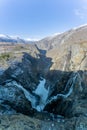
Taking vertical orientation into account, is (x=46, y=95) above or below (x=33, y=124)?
below

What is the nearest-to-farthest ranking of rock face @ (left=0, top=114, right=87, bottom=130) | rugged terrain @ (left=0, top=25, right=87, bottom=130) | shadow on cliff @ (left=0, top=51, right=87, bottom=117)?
rock face @ (left=0, top=114, right=87, bottom=130) → rugged terrain @ (left=0, top=25, right=87, bottom=130) → shadow on cliff @ (left=0, top=51, right=87, bottom=117)

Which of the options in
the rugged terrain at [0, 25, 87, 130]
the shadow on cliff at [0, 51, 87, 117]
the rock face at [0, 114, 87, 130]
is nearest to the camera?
the rock face at [0, 114, 87, 130]

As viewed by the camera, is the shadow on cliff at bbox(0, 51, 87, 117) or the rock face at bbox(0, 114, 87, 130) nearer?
the rock face at bbox(0, 114, 87, 130)

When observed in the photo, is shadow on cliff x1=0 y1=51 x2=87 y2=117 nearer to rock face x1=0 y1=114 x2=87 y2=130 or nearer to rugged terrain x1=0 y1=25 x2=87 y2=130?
rugged terrain x1=0 y1=25 x2=87 y2=130

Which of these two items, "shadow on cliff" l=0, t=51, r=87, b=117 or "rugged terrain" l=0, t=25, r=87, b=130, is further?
"shadow on cliff" l=0, t=51, r=87, b=117

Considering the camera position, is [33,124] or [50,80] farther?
[50,80]

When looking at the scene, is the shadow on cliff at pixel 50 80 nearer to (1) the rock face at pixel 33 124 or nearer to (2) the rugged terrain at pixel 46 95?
(2) the rugged terrain at pixel 46 95

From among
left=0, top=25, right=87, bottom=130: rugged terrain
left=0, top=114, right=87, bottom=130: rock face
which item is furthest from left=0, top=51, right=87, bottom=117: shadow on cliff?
left=0, top=114, right=87, bottom=130: rock face

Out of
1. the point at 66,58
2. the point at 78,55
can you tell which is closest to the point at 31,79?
the point at 66,58

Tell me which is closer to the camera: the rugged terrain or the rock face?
the rock face

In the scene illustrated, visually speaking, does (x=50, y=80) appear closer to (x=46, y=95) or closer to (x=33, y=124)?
(x=46, y=95)

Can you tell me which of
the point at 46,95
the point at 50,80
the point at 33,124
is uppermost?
the point at 50,80

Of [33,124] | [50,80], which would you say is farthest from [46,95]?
[33,124]
